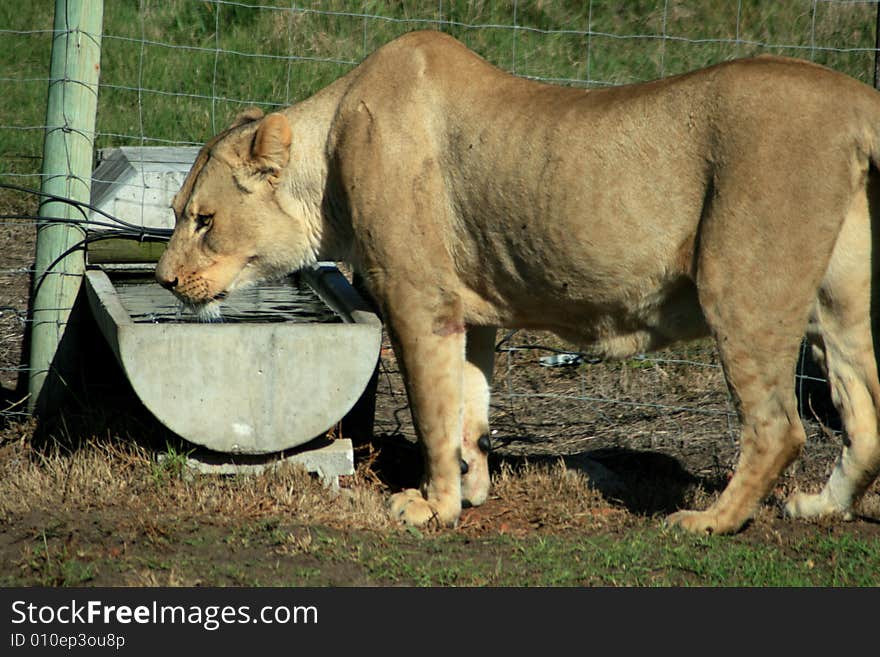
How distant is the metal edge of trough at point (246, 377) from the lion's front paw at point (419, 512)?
0.45 meters

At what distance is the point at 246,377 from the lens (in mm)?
5023

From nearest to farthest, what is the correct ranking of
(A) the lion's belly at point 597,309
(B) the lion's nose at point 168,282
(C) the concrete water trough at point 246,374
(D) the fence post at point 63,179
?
(A) the lion's belly at point 597,309, (C) the concrete water trough at point 246,374, (B) the lion's nose at point 168,282, (D) the fence post at point 63,179

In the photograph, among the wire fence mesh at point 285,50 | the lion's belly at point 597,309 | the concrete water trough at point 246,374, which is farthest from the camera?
the wire fence mesh at point 285,50

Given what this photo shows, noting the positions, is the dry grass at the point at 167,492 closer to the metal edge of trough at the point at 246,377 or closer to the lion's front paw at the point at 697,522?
the metal edge of trough at the point at 246,377

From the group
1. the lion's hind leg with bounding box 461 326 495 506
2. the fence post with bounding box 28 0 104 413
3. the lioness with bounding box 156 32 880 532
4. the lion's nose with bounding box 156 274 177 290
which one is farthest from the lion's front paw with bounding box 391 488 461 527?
the fence post with bounding box 28 0 104 413

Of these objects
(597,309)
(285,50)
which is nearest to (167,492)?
(597,309)

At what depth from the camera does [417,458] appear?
6.12 meters

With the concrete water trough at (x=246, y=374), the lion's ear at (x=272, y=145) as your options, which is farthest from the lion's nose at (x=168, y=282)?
the lion's ear at (x=272, y=145)

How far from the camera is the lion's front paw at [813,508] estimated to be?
5.04 m

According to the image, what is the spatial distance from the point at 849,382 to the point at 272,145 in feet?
8.43

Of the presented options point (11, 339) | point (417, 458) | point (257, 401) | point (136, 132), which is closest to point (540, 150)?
point (257, 401)

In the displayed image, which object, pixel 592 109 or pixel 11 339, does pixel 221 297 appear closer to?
pixel 592 109

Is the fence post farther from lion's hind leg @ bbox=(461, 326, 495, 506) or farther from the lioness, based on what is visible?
lion's hind leg @ bbox=(461, 326, 495, 506)
